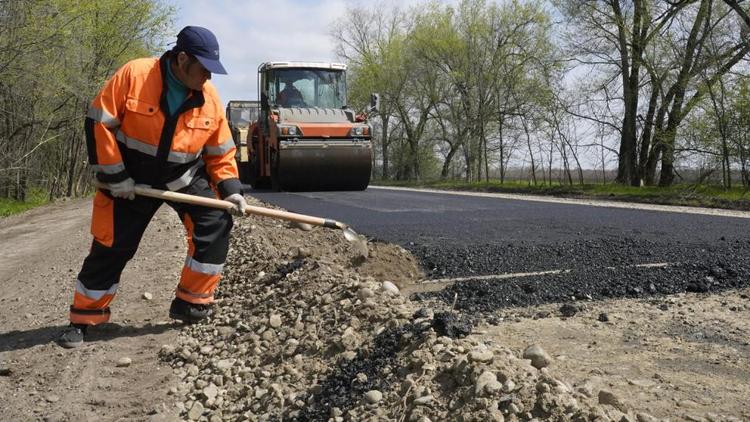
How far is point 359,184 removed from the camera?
48.1 ft

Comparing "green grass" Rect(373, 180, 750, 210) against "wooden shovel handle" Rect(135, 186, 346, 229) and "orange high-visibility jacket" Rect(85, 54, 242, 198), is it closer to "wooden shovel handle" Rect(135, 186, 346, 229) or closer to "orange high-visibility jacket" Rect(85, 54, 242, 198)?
"wooden shovel handle" Rect(135, 186, 346, 229)

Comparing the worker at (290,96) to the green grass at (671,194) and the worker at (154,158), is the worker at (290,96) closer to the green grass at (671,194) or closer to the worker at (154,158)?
the green grass at (671,194)

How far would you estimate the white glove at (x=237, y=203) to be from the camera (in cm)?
419

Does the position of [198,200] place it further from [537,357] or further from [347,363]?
[537,357]

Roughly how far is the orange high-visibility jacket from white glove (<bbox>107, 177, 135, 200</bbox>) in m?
0.02

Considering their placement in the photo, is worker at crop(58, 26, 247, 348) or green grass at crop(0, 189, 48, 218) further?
green grass at crop(0, 189, 48, 218)

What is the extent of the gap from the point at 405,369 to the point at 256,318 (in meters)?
1.53

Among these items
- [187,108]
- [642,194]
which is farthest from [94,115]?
[642,194]

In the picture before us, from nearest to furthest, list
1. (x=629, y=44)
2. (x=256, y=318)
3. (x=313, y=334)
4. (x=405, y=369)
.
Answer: (x=405, y=369) → (x=313, y=334) → (x=256, y=318) → (x=629, y=44)

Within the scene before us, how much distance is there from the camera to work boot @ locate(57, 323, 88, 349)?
3.94 meters

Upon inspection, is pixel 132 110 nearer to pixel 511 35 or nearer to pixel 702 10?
pixel 702 10

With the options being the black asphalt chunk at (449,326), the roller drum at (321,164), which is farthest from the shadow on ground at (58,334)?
the roller drum at (321,164)

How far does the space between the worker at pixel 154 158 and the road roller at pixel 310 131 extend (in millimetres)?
9100

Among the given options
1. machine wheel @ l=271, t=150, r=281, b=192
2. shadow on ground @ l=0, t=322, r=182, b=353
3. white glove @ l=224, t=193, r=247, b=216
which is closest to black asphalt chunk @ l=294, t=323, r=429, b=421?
white glove @ l=224, t=193, r=247, b=216
